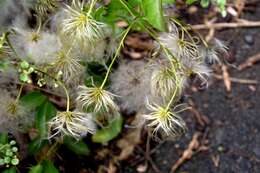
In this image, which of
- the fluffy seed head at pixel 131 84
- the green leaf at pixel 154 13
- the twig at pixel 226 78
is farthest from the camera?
the twig at pixel 226 78

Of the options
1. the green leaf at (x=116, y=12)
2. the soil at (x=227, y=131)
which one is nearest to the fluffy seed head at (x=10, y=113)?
the green leaf at (x=116, y=12)

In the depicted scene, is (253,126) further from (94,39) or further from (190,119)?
(94,39)

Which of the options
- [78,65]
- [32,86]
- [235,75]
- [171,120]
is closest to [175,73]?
[171,120]

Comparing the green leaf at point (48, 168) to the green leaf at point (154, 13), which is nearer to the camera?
the green leaf at point (154, 13)

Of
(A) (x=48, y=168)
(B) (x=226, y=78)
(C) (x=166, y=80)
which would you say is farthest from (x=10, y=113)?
(B) (x=226, y=78)

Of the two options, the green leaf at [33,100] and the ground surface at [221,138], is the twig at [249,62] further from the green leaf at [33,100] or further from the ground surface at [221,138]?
the green leaf at [33,100]

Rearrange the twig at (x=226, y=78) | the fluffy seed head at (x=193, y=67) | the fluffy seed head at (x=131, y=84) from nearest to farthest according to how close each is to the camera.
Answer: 1. the fluffy seed head at (x=193, y=67)
2. the fluffy seed head at (x=131, y=84)
3. the twig at (x=226, y=78)
